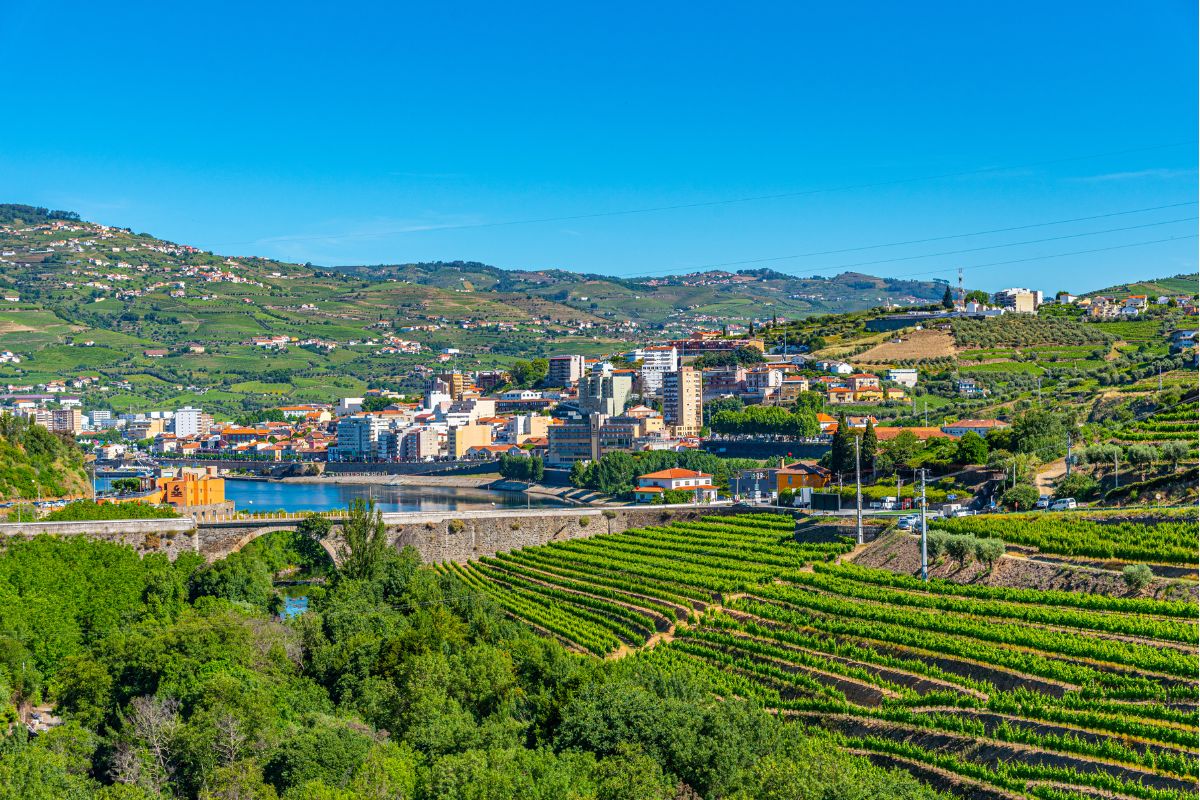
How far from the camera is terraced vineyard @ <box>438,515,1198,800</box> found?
19688 mm

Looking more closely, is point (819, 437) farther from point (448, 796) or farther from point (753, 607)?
point (448, 796)

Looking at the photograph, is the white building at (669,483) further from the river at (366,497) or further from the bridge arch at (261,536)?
the bridge arch at (261,536)

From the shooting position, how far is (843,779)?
18.6 meters

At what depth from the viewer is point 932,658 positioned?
24172mm

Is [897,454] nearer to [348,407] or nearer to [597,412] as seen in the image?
[597,412]

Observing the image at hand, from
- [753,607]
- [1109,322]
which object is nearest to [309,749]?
[753,607]

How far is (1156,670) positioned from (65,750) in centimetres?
1737

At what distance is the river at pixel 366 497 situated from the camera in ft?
246

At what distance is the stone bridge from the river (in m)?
22.3

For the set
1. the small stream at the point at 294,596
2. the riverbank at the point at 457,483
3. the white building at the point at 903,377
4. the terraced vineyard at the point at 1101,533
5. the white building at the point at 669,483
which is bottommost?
the small stream at the point at 294,596

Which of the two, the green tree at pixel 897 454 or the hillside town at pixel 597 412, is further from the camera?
the hillside town at pixel 597 412

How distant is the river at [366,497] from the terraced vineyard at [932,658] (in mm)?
37310

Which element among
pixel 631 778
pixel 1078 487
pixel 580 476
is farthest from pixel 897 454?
pixel 580 476

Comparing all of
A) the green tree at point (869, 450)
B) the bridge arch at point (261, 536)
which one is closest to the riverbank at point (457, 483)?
the green tree at point (869, 450)
